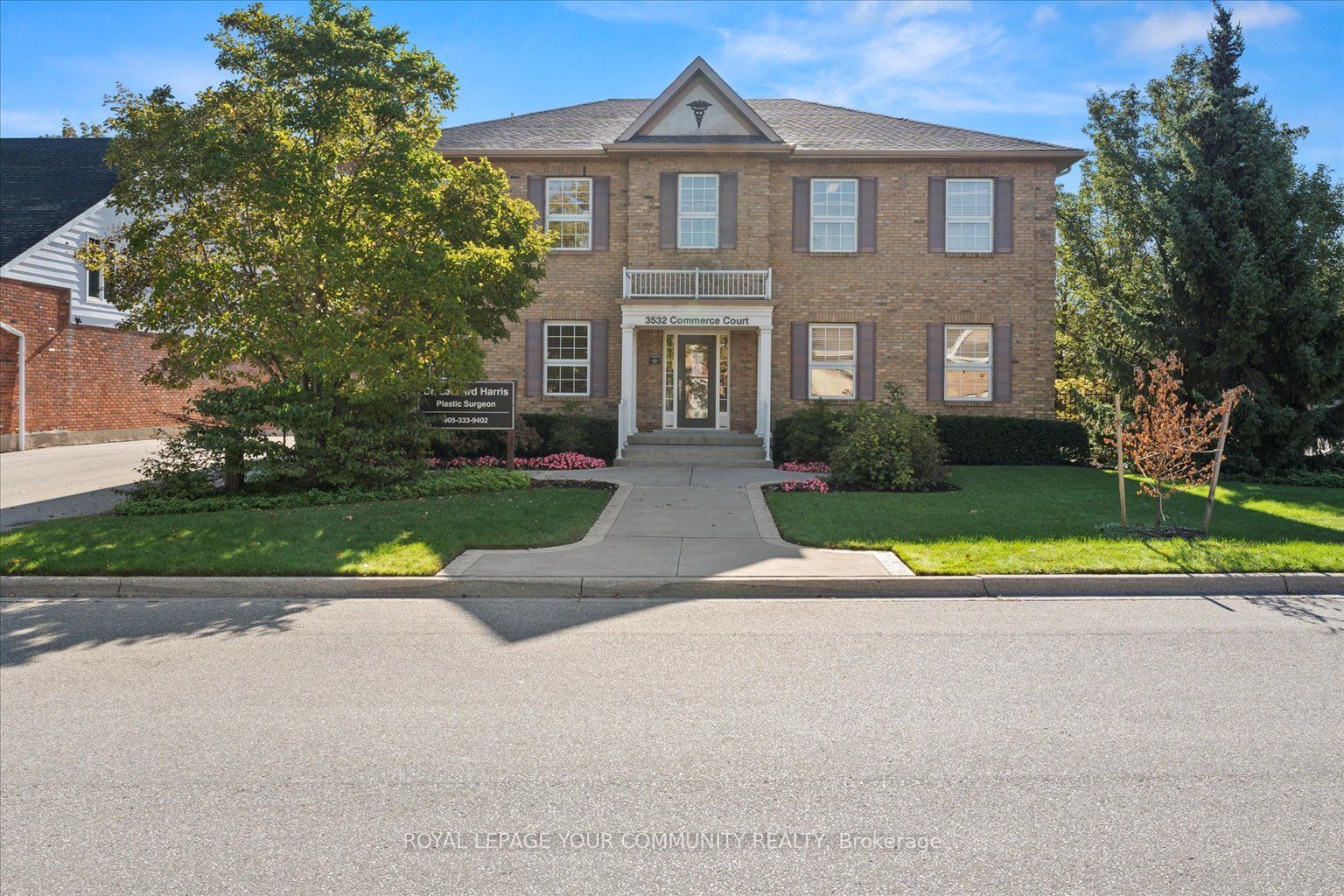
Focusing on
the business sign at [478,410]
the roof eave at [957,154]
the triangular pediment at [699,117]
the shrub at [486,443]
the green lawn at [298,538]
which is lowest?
the green lawn at [298,538]

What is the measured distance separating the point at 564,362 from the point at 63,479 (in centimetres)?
988

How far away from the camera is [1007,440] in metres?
19.0

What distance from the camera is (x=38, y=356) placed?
69.1 feet

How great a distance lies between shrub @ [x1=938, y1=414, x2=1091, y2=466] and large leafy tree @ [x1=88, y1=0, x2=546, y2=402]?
1034cm

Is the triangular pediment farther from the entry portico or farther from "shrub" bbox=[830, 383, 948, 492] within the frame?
"shrub" bbox=[830, 383, 948, 492]

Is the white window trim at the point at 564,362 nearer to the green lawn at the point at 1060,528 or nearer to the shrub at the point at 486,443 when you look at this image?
the shrub at the point at 486,443

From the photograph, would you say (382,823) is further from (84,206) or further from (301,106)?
(84,206)

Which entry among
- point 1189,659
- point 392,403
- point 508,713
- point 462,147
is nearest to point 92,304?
point 462,147

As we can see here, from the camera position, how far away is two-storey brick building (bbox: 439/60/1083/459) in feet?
67.2

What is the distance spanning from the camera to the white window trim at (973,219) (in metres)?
20.6

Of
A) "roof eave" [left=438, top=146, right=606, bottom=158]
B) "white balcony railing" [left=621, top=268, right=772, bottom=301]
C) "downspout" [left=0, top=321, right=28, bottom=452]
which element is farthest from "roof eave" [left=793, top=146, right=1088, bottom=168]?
"downspout" [left=0, top=321, right=28, bottom=452]

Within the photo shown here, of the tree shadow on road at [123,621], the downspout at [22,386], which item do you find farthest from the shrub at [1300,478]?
the downspout at [22,386]

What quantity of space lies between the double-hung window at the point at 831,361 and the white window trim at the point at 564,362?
16.3ft

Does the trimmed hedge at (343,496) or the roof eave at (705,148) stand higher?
the roof eave at (705,148)
